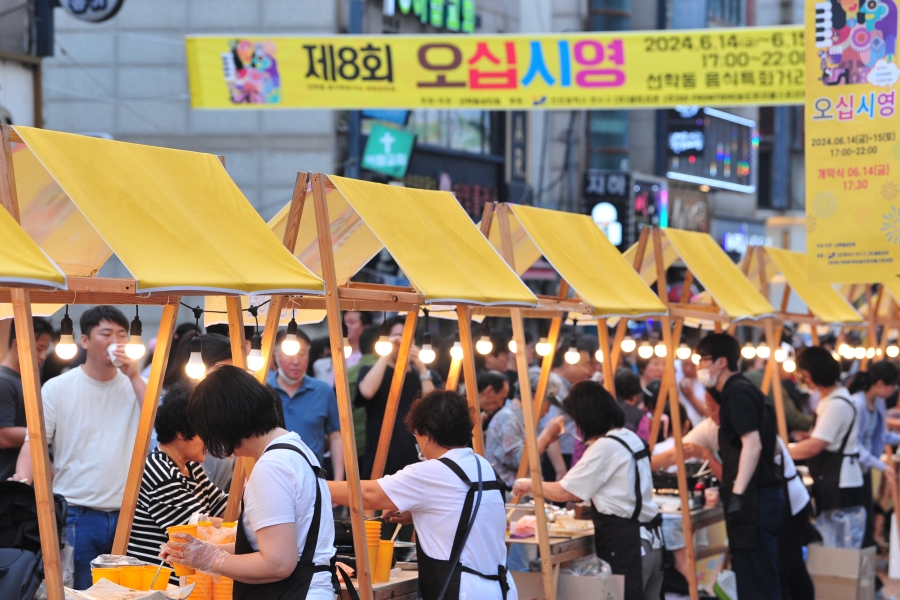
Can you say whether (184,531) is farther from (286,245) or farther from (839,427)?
(839,427)

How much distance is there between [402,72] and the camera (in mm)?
11773

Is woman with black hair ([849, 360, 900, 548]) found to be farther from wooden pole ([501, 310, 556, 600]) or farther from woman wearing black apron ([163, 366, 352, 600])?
woman wearing black apron ([163, 366, 352, 600])

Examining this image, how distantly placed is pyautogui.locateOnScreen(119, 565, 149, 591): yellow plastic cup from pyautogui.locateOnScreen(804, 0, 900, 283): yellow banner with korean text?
17.5 feet

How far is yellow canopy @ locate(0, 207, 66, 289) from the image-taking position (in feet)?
11.6

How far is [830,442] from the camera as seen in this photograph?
946 cm

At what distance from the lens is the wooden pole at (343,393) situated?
518 centimetres

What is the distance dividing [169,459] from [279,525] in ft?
5.42

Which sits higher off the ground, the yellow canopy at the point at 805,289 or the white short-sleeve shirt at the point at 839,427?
the yellow canopy at the point at 805,289

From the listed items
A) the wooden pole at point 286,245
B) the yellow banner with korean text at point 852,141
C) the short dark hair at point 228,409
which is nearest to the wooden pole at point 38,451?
the short dark hair at point 228,409

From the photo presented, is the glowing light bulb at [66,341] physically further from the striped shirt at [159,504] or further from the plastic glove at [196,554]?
the plastic glove at [196,554]

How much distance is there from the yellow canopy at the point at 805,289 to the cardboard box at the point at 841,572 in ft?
9.28

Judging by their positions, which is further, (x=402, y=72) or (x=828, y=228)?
(x=402, y=72)

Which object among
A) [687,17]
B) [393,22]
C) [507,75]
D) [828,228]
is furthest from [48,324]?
[687,17]

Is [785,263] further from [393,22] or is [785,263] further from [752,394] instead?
[393,22]
